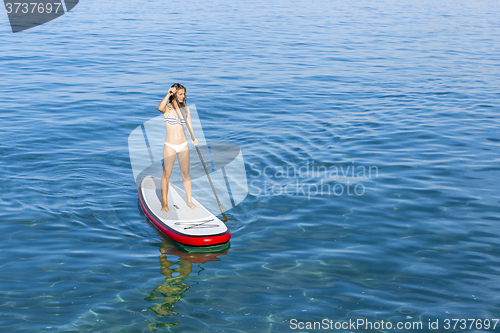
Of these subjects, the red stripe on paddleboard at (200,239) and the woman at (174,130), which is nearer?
the red stripe on paddleboard at (200,239)

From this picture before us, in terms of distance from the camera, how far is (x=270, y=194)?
10.6 metres

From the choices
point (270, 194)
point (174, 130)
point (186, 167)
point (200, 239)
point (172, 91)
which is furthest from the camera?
point (270, 194)

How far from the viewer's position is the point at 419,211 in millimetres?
9688

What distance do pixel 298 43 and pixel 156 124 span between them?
1517 centimetres

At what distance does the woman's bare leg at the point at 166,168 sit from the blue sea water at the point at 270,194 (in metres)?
0.60

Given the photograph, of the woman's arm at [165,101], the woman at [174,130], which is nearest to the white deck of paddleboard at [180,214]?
the woman at [174,130]

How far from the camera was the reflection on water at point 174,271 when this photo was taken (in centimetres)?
679

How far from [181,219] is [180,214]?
242 mm

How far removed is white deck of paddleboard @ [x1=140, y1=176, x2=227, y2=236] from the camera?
8492 millimetres

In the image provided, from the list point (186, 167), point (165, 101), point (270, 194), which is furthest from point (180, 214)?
point (270, 194)

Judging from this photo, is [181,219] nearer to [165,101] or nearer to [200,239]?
[200,239]

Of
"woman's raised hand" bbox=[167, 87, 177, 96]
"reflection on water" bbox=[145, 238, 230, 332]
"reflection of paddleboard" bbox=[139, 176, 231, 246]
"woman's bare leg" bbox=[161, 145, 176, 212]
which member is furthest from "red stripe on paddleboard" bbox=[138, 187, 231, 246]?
"woman's raised hand" bbox=[167, 87, 177, 96]

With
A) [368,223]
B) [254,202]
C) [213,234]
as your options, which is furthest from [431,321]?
[254,202]

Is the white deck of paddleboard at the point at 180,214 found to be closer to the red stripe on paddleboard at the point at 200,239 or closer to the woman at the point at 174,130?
the red stripe on paddleboard at the point at 200,239
